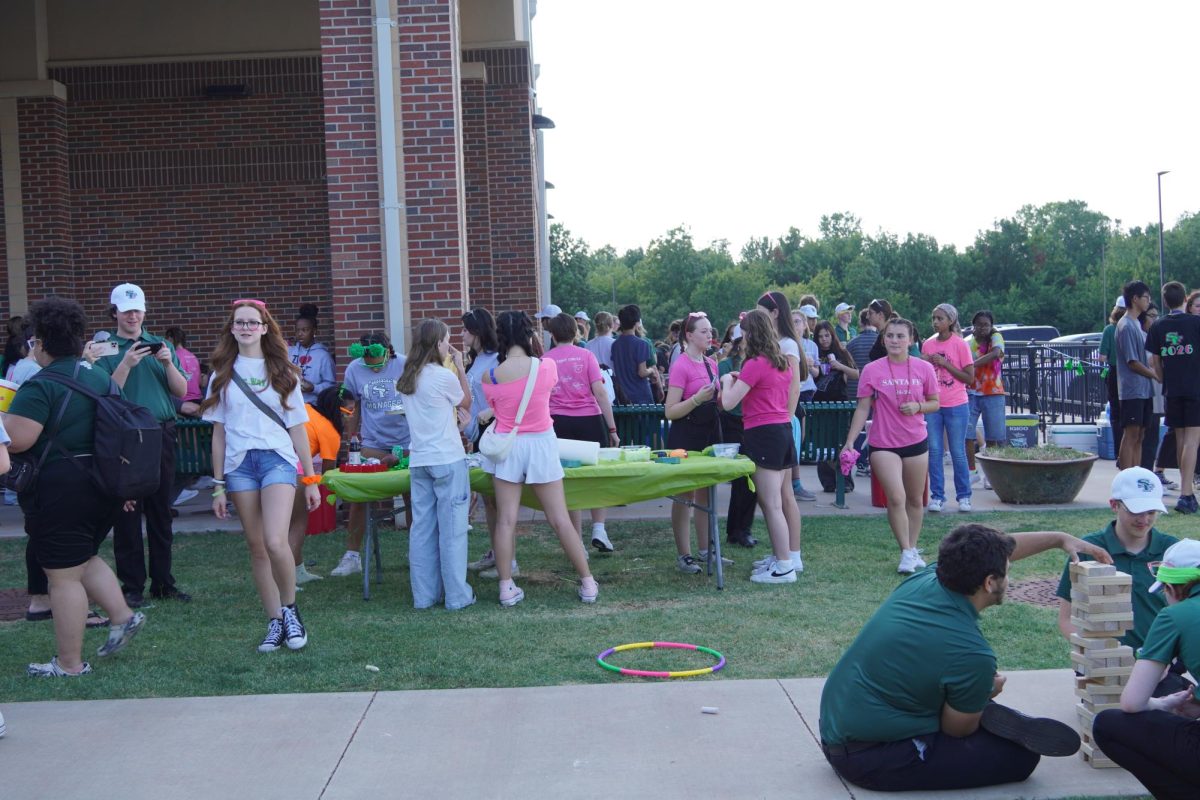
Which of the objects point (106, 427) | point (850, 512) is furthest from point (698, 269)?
point (106, 427)

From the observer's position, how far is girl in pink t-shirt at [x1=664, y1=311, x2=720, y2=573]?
8.19m

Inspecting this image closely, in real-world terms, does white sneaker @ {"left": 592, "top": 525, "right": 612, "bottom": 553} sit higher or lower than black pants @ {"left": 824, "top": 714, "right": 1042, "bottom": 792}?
higher

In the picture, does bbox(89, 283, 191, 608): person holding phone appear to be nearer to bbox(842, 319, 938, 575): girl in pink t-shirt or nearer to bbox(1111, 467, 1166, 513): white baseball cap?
bbox(842, 319, 938, 575): girl in pink t-shirt

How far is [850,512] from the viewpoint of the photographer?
10.6 m

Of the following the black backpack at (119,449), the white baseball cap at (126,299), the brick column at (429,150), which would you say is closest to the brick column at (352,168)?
the brick column at (429,150)

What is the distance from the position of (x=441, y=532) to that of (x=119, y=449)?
2.15 m

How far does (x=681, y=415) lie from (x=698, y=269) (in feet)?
249

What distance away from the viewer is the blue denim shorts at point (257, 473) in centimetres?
629

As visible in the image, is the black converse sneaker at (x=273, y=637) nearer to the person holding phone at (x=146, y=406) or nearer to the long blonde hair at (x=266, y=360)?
the long blonde hair at (x=266, y=360)

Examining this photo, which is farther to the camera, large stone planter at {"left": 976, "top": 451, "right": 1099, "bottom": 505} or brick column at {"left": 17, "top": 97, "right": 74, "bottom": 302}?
brick column at {"left": 17, "top": 97, "right": 74, "bottom": 302}

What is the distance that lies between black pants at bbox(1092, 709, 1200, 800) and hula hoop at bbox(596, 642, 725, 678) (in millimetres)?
2139

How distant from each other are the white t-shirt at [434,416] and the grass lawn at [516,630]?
0.98 metres

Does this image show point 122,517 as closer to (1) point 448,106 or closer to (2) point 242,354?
(2) point 242,354

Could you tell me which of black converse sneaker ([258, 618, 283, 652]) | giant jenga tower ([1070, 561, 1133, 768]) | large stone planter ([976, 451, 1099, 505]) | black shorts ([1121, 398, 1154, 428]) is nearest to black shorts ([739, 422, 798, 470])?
black converse sneaker ([258, 618, 283, 652])
